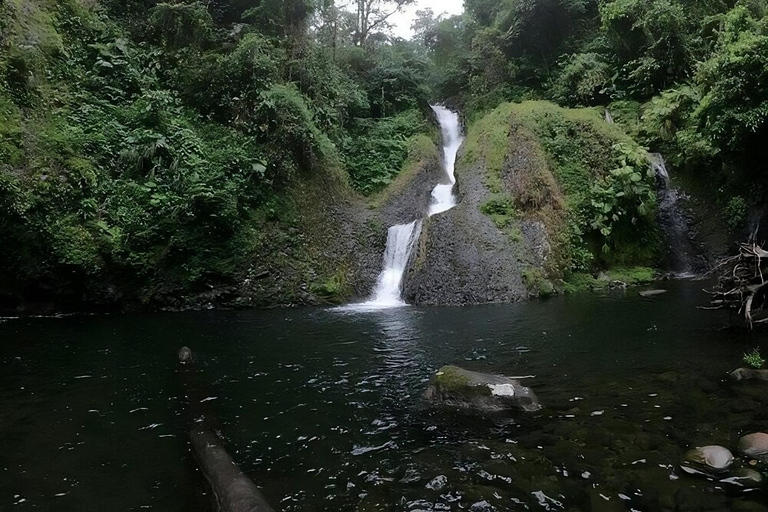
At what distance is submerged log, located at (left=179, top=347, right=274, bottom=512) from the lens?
3.47 m

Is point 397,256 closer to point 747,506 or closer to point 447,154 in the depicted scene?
point 447,154

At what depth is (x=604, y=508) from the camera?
3617 mm

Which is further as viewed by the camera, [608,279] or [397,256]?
[397,256]

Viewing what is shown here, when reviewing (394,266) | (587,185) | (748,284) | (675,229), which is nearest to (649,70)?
(587,185)

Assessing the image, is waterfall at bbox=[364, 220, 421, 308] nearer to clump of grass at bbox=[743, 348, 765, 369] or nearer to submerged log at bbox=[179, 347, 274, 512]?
submerged log at bbox=[179, 347, 274, 512]

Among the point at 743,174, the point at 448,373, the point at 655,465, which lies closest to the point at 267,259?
the point at 448,373

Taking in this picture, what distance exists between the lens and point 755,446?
13.8 feet

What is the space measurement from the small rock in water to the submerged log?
4.72 feet

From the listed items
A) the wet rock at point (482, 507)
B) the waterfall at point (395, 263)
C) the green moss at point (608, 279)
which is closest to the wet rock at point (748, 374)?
the wet rock at point (482, 507)

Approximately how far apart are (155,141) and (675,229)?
18182 millimetres

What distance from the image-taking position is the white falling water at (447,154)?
20.0 metres

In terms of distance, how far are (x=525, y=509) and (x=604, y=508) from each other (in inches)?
23.6

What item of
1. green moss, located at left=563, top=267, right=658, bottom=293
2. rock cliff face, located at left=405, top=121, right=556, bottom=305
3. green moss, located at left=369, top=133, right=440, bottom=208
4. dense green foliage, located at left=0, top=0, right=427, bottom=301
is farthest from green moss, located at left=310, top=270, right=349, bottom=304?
green moss, located at left=563, top=267, right=658, bottom=293

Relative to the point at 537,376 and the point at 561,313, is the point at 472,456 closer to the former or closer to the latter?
the point at 537,376
